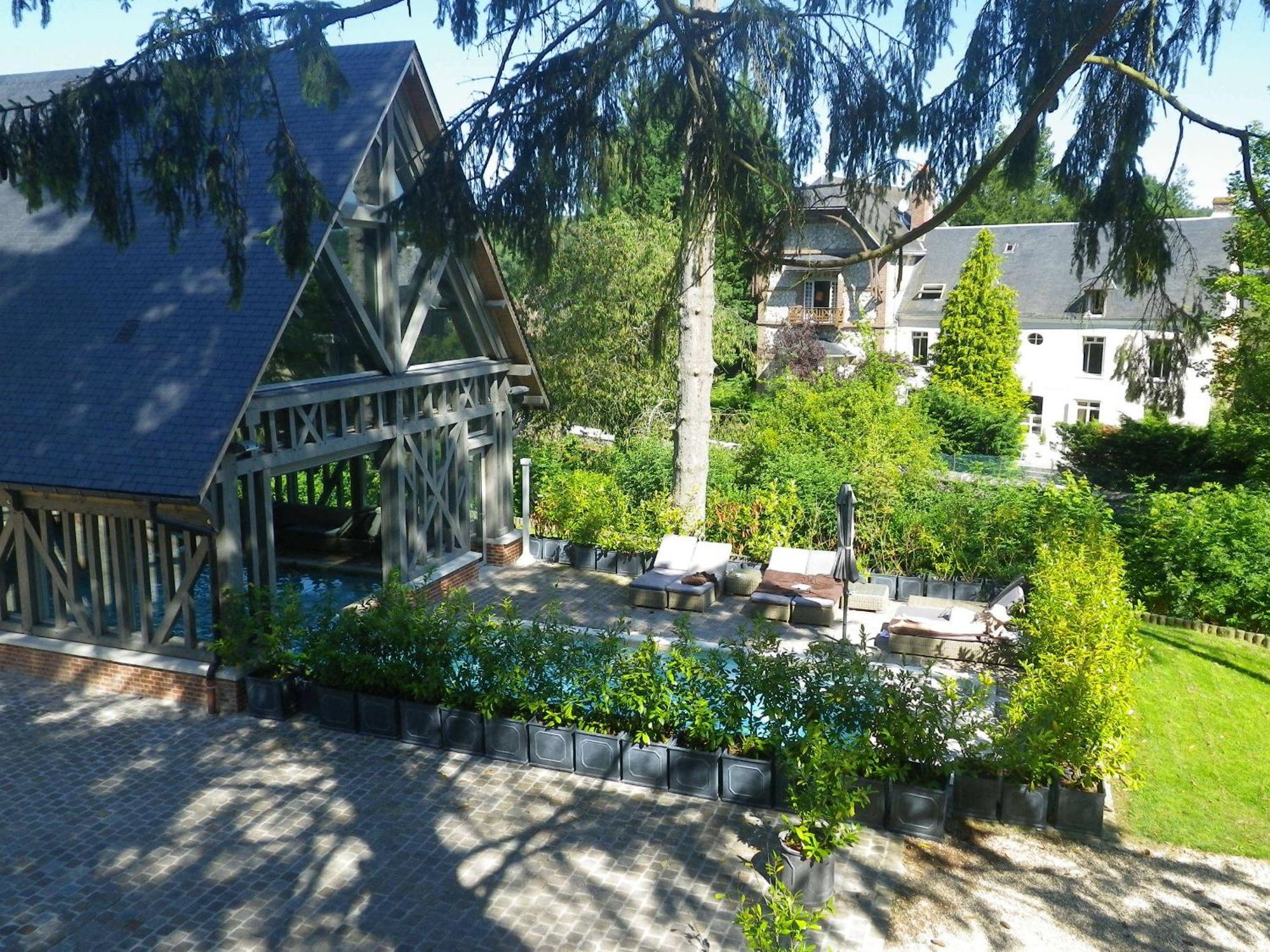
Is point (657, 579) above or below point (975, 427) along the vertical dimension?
below

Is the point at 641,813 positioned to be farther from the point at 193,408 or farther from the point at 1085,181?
the point at 1085,181

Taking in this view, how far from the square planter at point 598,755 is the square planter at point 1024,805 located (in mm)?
3131

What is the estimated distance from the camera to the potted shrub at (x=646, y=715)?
8.73 m

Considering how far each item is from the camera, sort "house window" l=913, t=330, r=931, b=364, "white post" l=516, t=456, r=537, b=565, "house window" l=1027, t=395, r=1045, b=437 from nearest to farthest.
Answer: "white post" l=516, t=456, r=537, b=565 → "house window" l=1027, t=395, r=1045, b=437 → "house window" l=913, t=330, r=931, b=364

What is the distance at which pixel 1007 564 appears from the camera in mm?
14680

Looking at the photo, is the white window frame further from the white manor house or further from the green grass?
the green grass

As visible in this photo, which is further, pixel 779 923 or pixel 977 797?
pixel 977 797

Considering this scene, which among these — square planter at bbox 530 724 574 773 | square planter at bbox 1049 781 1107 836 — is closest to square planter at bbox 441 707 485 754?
square planter at bbox 530 724 574 773

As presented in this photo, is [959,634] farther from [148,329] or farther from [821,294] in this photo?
[821,294]

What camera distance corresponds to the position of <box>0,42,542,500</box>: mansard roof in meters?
9.67

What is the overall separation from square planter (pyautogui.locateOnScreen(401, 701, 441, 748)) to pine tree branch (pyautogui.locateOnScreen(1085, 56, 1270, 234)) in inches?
306

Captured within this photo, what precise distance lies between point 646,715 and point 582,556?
7.56 metres

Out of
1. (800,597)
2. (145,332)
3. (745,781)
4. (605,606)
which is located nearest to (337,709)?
(745,781)

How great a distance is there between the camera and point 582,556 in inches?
639
